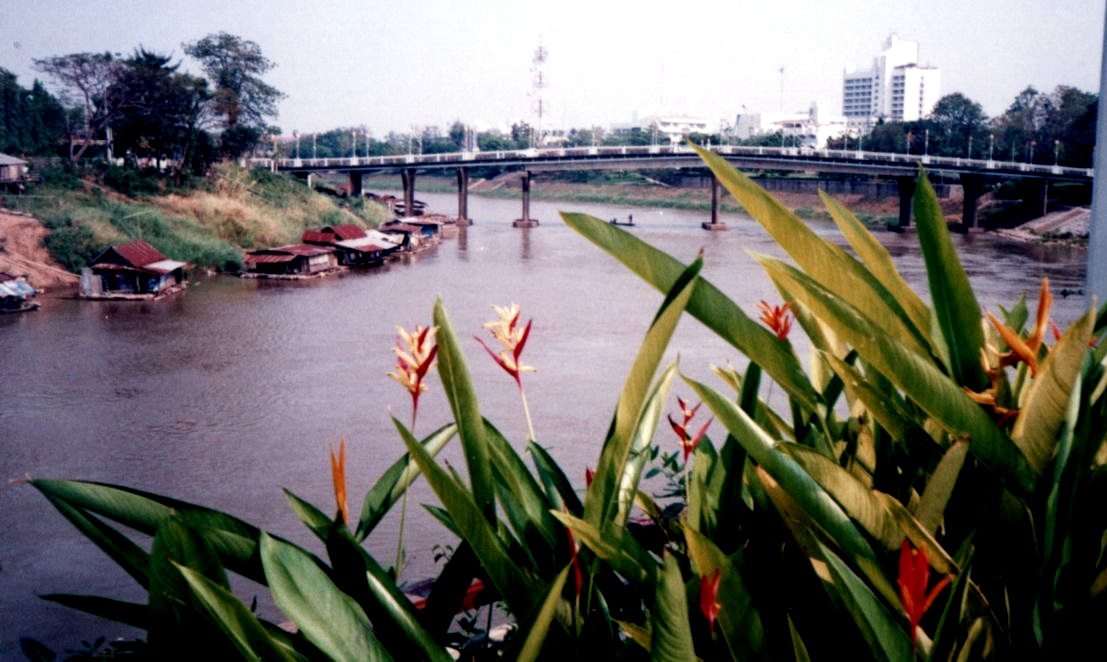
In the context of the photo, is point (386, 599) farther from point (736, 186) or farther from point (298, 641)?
point (736, 186)

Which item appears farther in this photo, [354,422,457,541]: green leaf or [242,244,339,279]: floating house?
[242,244,339,279]: floating house

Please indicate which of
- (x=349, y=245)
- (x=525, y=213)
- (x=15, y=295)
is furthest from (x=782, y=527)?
(x=525, y=213)

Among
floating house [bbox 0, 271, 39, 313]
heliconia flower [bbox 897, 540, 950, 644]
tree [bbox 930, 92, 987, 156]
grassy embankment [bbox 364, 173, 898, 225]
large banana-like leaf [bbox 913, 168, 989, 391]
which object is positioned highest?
tree [bbox 930, 92, 987, 156]

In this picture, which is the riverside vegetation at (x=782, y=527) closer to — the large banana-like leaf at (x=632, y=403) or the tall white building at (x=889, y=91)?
the large banana-like leaf at (x=632, y=403)

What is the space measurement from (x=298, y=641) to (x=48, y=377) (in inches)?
225

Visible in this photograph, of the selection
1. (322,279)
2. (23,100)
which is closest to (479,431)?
(322,279)

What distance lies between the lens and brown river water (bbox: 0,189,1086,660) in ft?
10.8

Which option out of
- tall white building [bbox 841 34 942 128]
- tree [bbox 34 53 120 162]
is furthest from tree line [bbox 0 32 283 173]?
tall white building [bbox 841 34 942 128]

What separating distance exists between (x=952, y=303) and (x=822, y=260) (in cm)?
6

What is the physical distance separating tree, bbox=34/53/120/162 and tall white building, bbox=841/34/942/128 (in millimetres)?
20721

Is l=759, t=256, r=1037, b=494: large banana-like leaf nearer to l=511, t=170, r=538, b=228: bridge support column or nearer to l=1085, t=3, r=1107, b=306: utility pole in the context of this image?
l=1085, t=3, r=1107, b=306: utility pole

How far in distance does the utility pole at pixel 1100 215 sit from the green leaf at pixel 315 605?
0.88 metres

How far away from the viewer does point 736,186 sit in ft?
1.37

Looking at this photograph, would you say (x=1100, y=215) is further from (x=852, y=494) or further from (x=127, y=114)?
(x=127, y=114)
